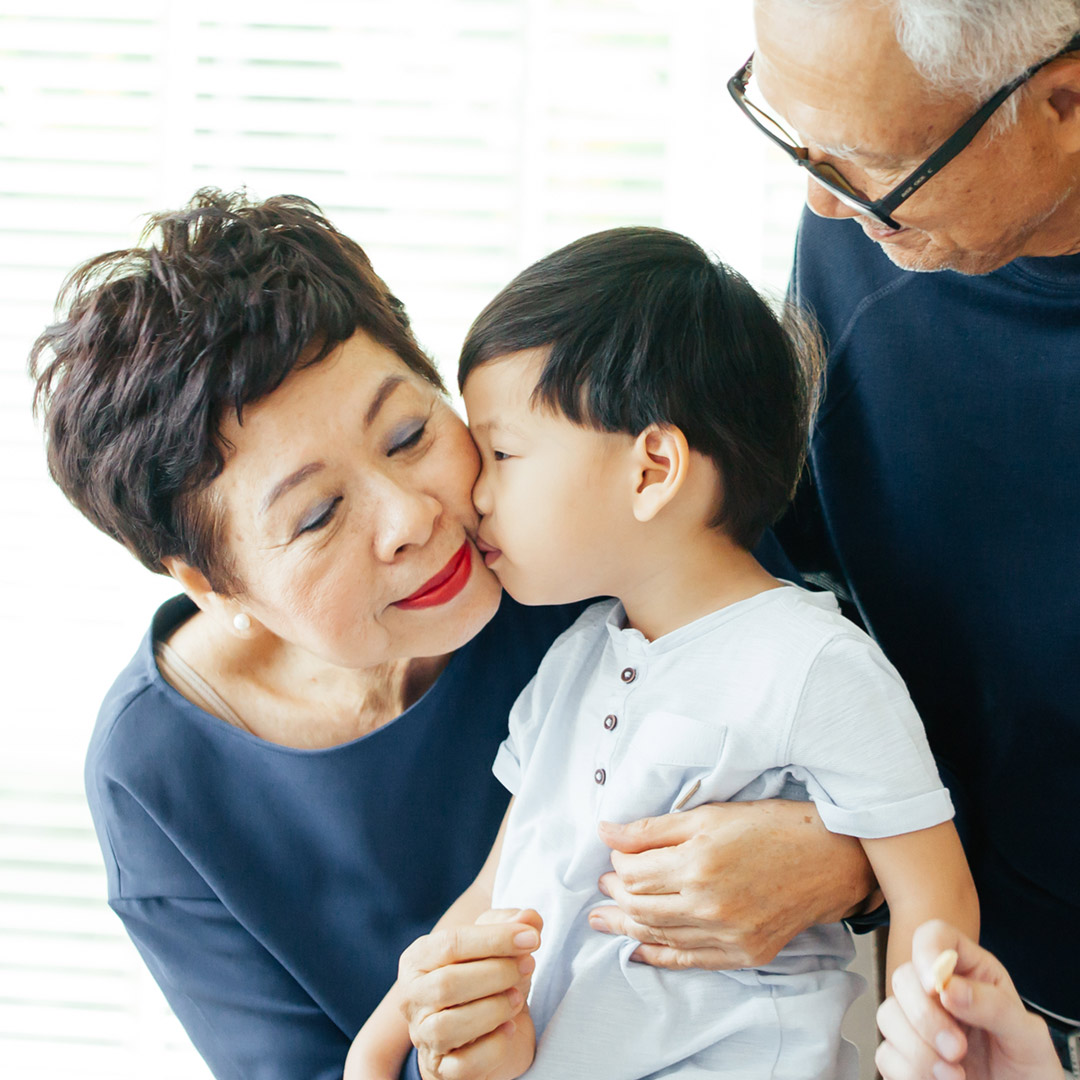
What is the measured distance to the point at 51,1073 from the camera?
2.48 meters

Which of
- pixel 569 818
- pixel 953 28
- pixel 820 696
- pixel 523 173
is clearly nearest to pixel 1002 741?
pixel 820 696

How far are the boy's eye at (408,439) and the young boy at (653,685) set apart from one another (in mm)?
88

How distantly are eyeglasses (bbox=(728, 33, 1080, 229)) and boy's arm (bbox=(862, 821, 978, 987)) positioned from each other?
674 millimetres

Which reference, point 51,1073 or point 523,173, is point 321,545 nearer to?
point 523,173

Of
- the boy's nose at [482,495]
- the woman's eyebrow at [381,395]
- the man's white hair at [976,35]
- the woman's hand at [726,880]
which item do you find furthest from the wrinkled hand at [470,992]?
the man's white hair at [976,35]

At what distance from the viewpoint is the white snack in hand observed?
2.72 ft

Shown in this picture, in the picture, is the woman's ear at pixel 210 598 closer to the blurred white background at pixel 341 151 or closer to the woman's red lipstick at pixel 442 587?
the woman's red lipstick at pixel 442 587

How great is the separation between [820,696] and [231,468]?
2.27 ft

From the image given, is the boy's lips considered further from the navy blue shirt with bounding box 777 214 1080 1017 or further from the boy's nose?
the navy blue shirt with bounding box 777 214 1080 1017

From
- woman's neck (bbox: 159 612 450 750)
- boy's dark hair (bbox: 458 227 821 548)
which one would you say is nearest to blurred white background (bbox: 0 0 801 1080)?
woman's neck (bbox: 159 612 450 750)

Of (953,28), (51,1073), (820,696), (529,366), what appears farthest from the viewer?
(51,1073)

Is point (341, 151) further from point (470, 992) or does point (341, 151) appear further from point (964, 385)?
point (470, 992)

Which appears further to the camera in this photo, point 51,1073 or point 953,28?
point 51,1073

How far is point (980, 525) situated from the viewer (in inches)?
52.9
